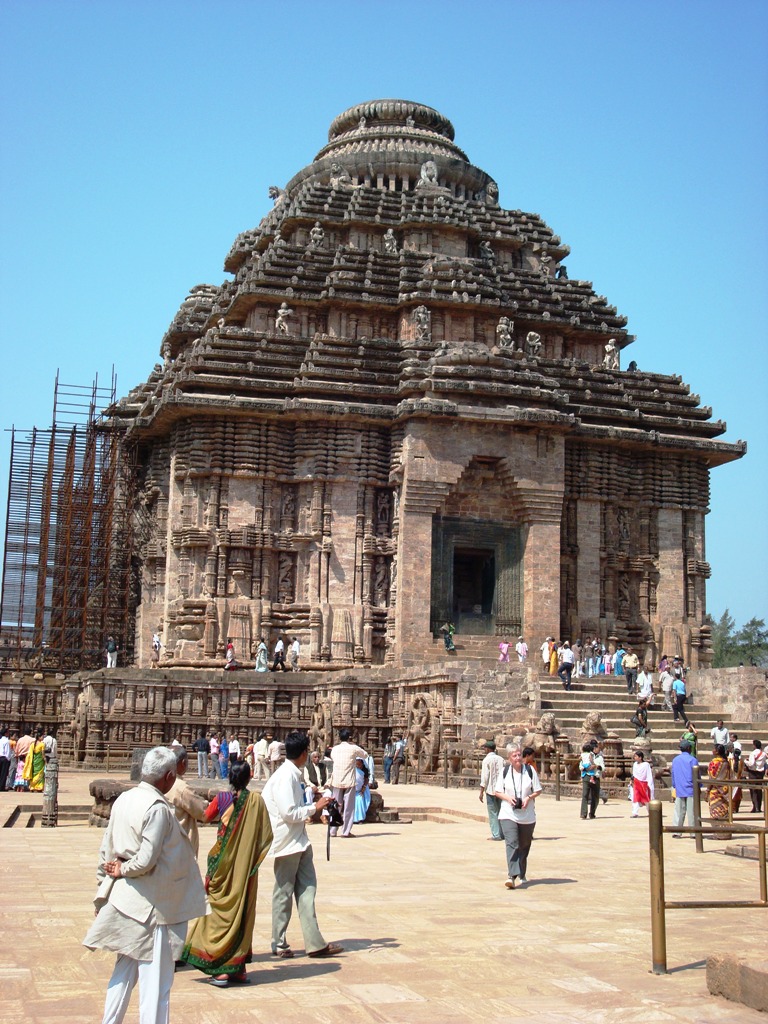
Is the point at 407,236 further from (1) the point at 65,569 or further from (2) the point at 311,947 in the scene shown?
(2) the point at 311,947

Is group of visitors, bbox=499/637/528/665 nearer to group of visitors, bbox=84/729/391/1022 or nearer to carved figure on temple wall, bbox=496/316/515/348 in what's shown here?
carved figure on temple wall, bbox=496/316/515/348

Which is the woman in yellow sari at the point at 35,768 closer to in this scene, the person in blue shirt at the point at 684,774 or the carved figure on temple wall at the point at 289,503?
the carved figure on temple wall at the point at 289,503

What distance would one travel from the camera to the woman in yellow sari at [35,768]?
28.2m

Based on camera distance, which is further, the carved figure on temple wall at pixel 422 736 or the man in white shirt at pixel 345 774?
the carved figure on temple wall at pixel 422 736

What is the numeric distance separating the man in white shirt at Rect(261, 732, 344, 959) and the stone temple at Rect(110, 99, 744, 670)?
2560cm

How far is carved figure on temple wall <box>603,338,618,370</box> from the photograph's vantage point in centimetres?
4347

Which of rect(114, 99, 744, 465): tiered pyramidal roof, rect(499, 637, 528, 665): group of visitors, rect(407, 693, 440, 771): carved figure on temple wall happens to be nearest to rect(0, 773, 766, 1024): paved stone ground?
rect(407, 693, 440, 771): carved figure on temple wall

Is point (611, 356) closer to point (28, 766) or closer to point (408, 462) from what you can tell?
point (408, 462)

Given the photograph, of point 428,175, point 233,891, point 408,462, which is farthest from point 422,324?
point 233,891

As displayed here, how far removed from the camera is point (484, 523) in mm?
38344

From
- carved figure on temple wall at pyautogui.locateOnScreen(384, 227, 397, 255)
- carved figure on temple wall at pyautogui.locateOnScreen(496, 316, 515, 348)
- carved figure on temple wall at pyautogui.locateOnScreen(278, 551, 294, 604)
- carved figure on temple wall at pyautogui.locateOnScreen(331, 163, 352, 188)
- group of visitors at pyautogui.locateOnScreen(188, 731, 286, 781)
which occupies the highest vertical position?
carved figure on temple wall at pyautogui.locateOnScreen(331, 163, 352, 188)

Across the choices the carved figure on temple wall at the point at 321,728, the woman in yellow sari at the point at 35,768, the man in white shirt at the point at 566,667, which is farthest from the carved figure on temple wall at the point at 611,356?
the woman in yellow sari at the point at 35,768

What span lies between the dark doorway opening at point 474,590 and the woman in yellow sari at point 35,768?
45.0ft

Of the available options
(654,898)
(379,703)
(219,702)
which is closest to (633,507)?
(379,703)
